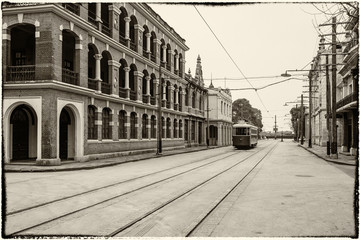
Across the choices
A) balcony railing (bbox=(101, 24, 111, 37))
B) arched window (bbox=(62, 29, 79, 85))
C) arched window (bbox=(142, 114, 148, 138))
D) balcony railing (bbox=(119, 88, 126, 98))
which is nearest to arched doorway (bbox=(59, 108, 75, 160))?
arched window (bbox=(62, 29, 79, 85))

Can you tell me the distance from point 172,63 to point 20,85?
2268 centimetres

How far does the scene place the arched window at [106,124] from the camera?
2519cm

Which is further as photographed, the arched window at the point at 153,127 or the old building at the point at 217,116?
the old building at the point at 217,116

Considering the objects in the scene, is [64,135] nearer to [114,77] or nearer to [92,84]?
[92,84]

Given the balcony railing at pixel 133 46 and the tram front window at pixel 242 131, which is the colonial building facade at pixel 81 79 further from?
the tram front window at pixel 242 131

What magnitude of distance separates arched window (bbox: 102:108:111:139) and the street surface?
463 inches

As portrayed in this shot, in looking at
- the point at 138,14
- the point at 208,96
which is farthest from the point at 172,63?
the point at 208,96

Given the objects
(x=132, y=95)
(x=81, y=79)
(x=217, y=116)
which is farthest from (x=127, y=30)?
(x=217, y=116)

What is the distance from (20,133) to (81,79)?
16.3ft

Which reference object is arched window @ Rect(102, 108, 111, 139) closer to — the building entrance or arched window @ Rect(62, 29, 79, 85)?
the building entrance

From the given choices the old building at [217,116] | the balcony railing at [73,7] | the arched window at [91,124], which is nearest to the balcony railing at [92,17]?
the balcony railing at [73,7]

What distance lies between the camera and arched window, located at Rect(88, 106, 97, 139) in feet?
76.5

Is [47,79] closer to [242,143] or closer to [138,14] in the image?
[138,14]

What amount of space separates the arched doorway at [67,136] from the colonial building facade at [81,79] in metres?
0.06
